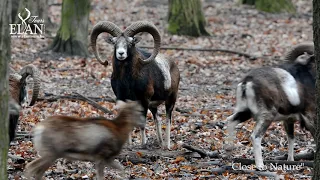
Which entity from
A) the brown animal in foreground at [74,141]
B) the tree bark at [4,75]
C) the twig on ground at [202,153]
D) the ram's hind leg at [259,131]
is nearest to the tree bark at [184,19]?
the twig on ground at [202,153]

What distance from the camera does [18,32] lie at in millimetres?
24281

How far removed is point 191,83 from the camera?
19.4 m

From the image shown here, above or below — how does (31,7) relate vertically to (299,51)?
above

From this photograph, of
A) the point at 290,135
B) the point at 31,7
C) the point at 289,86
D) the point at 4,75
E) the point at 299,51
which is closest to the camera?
the point at 4,75

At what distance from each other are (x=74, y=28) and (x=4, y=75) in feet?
49.5

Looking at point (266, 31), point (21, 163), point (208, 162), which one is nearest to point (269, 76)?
point (208, 162)

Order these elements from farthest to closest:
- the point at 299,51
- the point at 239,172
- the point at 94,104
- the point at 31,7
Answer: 1. the point at 31,7
2. the point at 94,104
3. the point at 299,51
4. the point at 239,172

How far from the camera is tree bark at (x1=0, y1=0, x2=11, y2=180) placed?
24.3ft

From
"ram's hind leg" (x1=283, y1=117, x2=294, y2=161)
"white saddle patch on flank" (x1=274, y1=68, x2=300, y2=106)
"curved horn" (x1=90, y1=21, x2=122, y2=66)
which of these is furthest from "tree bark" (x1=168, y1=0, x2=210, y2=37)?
"white saddle patch on flank" (x1=274, y1=68, x2=300, y2=106)

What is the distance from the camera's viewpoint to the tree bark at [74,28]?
22.3 meters

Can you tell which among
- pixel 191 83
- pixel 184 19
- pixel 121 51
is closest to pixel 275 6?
pixel 184 19

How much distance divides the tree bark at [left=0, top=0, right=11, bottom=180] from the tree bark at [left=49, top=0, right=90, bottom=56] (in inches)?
587

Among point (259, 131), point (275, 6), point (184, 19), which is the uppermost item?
point (275, 6)

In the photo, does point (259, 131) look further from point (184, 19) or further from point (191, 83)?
point (184, 19)
